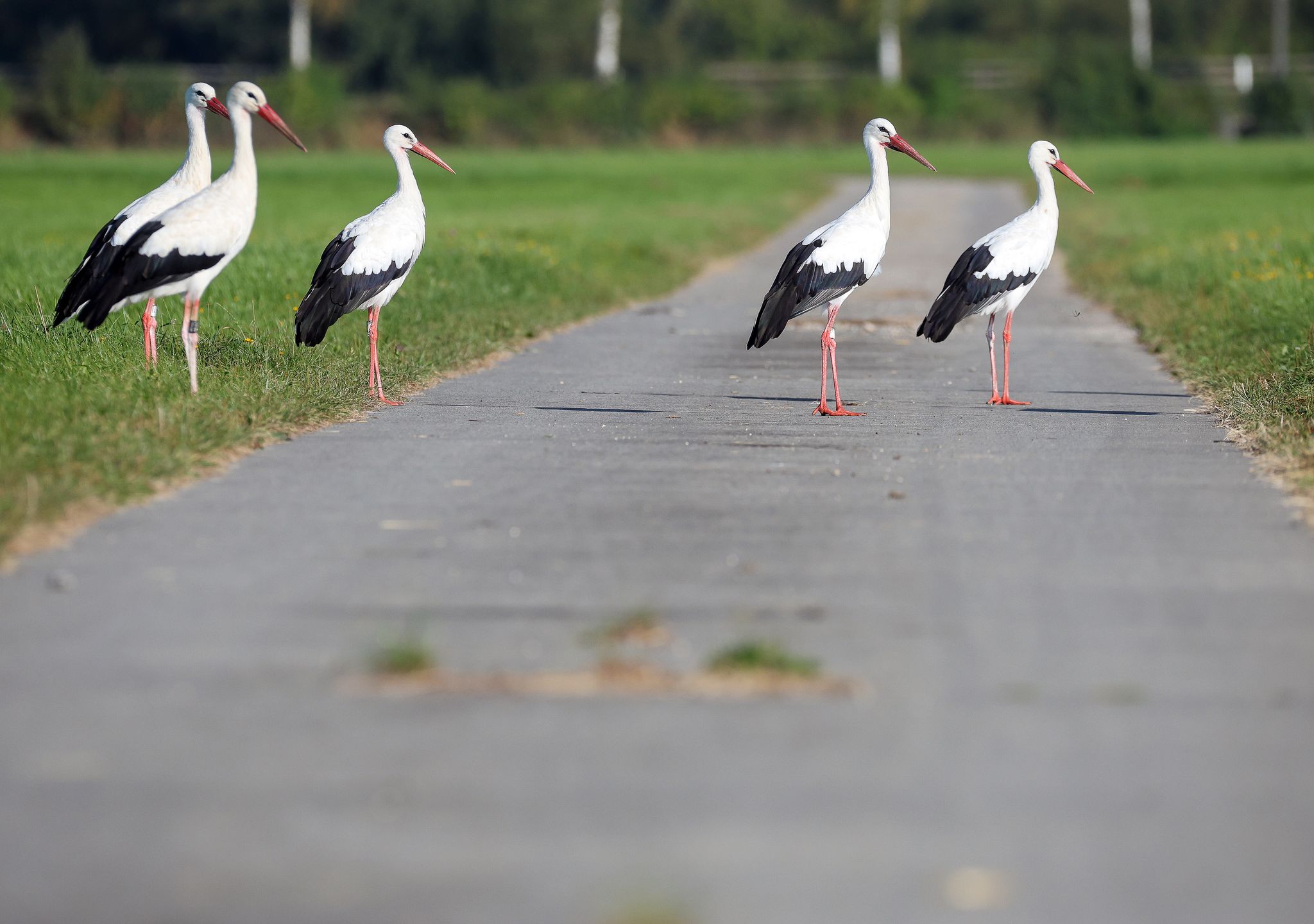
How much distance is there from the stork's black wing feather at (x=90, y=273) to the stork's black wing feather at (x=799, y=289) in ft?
13.2

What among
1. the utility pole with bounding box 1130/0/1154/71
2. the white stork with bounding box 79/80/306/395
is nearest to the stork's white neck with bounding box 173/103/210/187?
the white stork with bounding box 79/80/306/395

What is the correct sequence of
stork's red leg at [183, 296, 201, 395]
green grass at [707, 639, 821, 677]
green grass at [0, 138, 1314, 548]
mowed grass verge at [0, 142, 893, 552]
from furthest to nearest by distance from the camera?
1. stork's red leg at [183, 296, 201, 395]
2. green grass at [0, 138, 1314, 548]
3. mowed grass verge at [0, 142, 893, 552]
4. green grass at [707, 639, 821, 677]

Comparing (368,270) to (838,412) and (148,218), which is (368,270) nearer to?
(148,218)

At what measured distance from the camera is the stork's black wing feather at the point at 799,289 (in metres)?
12.3

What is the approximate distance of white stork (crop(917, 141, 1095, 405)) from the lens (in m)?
12.8

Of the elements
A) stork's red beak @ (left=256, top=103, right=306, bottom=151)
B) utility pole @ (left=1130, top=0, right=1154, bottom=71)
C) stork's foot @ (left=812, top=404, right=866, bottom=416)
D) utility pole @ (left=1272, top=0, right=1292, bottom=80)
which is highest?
utility pole @ (left=1130, top=0, right=1154, bottom=71)

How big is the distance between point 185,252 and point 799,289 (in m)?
3.85

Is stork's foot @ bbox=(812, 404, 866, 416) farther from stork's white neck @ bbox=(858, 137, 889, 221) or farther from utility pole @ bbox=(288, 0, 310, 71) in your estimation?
utility pole @ bbox=(288, 0, 310, 71)

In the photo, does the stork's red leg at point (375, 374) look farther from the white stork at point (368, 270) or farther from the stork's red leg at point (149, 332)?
the stork's red leg at point (149, 332)

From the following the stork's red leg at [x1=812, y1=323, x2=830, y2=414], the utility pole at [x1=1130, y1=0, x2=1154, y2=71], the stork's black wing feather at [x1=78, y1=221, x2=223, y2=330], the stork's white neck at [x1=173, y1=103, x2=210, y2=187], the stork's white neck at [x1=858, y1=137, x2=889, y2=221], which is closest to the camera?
the stork's black wing feather at [x1=78, y1=221, x2=223, y2=330]

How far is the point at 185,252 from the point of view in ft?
37.0

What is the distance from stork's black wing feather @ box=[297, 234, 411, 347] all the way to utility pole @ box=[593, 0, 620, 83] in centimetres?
7304

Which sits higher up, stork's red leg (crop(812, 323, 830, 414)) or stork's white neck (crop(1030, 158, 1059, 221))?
stork's white neck (crop(1030, 158, 1059, 221))

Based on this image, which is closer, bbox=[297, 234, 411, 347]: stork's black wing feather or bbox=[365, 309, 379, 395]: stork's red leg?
bbox=[365, 309, 379, 395]: stork's red leg
